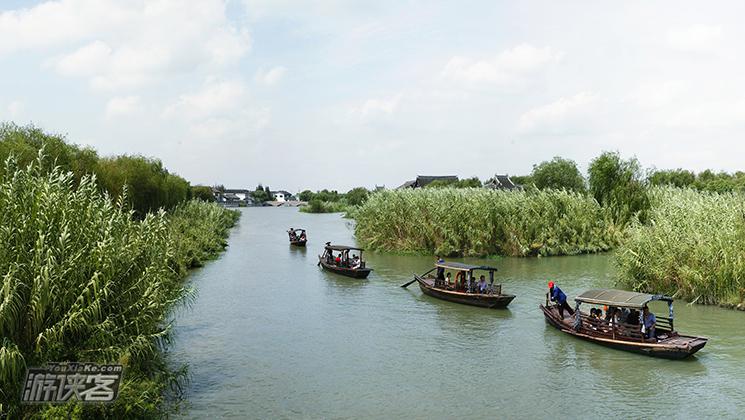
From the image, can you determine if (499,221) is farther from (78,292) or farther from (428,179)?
(428,179)

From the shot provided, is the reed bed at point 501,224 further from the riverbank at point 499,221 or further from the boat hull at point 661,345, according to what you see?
the boat hull at point 661,345

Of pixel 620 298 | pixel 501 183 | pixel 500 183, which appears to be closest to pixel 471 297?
pixel 620 298

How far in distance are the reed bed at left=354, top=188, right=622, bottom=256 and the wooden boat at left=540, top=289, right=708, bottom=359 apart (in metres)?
20.6

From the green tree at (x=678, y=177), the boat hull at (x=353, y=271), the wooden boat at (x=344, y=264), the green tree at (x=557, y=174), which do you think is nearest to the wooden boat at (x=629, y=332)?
the boat hull at (x=353, y=271)

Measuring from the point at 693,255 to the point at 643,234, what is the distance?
2.68m

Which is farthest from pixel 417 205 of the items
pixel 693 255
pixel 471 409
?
pixel 471 409

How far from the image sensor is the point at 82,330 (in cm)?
1157

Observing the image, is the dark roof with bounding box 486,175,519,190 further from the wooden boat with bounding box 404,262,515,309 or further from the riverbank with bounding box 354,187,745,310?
the wooden boat with bounding box 404,262,515,309

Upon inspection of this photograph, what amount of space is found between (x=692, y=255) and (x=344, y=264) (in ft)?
57.8

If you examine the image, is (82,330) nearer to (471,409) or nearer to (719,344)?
(471,409)

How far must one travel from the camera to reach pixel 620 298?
18500 millimetres

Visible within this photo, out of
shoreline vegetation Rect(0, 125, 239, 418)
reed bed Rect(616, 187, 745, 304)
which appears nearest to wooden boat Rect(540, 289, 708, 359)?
reed bed Rect(616, 187, 745, 304)

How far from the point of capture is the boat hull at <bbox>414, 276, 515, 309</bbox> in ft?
78.4

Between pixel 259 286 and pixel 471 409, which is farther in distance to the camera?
pixel 259 286
